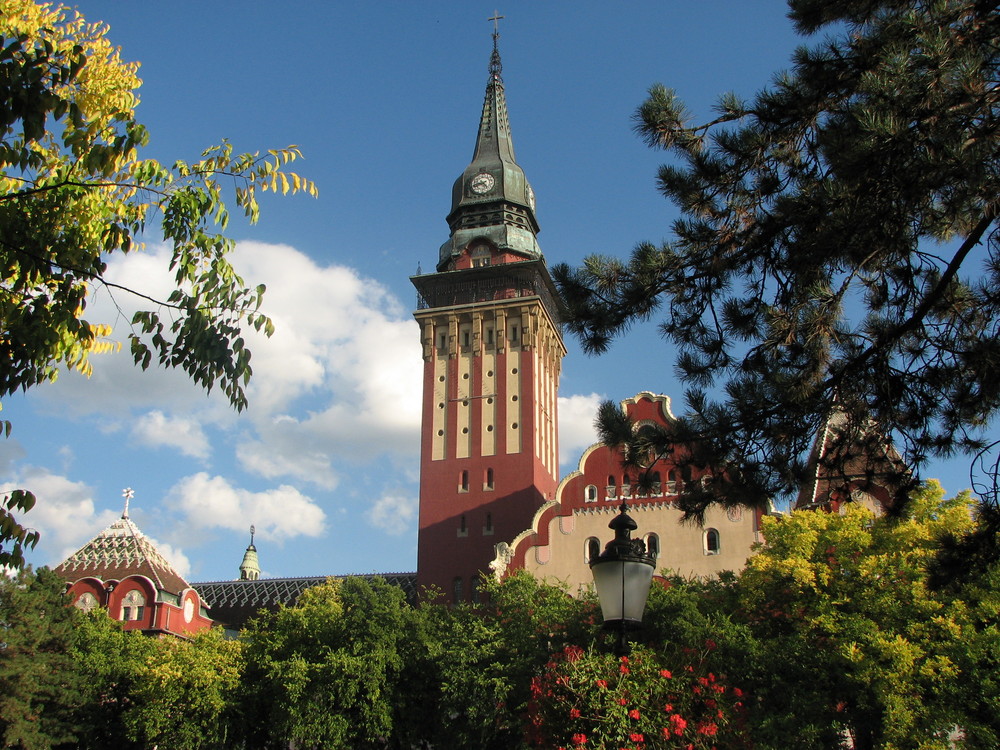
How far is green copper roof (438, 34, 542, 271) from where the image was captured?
181ft

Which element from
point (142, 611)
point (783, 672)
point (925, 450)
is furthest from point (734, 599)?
point (142, 611)

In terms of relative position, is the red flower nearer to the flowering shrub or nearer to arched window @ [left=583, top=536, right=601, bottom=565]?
the flowering shrub

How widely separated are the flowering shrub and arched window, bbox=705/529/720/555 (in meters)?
24.5

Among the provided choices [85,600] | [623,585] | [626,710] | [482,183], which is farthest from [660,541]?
[623,585]

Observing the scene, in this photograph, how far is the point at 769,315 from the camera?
34.2 ft

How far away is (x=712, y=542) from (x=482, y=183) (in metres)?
27.2

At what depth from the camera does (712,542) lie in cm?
3931

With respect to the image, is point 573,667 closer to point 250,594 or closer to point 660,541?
point 660,541

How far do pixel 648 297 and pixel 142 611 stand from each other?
147ft

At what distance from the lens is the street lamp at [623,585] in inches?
431

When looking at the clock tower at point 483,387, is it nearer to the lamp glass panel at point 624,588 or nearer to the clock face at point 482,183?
the clock face at point 482,183

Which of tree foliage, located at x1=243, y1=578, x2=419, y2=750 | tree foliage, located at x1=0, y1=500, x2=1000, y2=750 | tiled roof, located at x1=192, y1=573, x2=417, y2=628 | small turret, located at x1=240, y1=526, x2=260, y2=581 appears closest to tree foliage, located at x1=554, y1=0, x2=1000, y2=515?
tree foliage, located at x1=0, y1=500, x2=1000, y2=750

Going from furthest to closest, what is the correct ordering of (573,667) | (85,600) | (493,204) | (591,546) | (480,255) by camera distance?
(493,204) < (480,255) < (85,600) < (591,546) < (573,667)

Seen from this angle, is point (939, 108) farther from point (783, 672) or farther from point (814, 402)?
point (783, 672)
